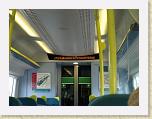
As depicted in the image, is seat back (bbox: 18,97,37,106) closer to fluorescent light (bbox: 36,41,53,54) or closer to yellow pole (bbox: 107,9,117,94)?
fluorescent light (bbox: 36,41,53,54)

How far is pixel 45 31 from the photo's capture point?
288 centimetres

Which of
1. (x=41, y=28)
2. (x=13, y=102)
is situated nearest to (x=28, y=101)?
(x=13, y=102)

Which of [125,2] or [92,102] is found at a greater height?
[125,2]

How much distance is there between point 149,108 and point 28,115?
0.96 meters

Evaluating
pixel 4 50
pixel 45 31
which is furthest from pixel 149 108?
pixel 4 50

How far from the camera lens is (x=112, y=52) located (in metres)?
2.96

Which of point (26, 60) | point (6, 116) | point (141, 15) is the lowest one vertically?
point (6, 116)

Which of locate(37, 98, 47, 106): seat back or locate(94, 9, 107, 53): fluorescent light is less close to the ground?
locate(94, 9, 107, 53): fluorescent light

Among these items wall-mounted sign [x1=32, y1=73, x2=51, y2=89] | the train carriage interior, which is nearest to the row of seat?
the train carriage interior

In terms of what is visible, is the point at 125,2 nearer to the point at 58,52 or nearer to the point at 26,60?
the point at 58,52

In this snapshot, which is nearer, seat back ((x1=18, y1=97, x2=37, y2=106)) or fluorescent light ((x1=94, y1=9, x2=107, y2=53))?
seat back ((x1=18, y1=97, x2=37, y2=106))

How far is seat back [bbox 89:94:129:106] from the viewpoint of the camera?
2.80m

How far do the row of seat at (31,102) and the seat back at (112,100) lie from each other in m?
0.30

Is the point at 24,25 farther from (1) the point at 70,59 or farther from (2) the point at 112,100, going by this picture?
(2) the point at 112,100
